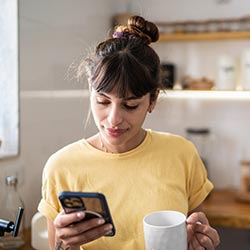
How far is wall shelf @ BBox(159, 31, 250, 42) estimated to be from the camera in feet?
8.32

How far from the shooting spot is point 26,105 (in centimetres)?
196

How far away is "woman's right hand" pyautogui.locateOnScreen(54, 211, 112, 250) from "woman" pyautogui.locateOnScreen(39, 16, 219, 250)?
3 centimetres

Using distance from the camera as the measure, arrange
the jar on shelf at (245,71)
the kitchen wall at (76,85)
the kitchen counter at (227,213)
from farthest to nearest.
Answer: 1. the jar on shelf at (245,71)
2. the kitchen counter at (227,213)
3. the kitchen wall at (76,85)

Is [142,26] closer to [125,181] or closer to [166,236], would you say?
[125,181]

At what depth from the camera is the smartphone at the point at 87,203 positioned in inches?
33.0

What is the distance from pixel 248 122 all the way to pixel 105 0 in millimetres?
1100

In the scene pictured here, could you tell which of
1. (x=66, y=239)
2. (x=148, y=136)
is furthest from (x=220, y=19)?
(x=66, y=239)

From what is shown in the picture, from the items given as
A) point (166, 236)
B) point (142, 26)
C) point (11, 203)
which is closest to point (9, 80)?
point (11, 203)

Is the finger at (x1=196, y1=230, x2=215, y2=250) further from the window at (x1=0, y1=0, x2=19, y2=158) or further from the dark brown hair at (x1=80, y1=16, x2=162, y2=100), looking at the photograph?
the window at (x1=0, y1=0, x2=19, y2=158)

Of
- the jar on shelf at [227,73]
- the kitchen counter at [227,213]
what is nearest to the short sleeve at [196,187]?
the kitchen counter at [227,213]

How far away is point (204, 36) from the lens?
2594mm

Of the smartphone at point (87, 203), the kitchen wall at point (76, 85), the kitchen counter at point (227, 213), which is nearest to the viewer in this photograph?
the smartphone at point (87, 203)

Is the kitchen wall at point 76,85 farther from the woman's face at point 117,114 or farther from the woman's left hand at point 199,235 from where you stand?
the woman's left hand at point 199,235

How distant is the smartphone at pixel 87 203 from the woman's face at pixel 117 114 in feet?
0.84
